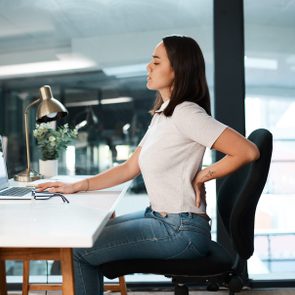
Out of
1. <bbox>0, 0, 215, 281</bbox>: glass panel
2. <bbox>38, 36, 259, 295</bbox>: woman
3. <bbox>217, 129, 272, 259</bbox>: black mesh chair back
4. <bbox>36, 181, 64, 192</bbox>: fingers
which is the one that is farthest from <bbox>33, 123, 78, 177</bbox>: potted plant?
<bbox>217, 129, 272, 259</bbox>: black mesh chair back

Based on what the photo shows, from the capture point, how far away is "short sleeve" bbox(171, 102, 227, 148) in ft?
4.83

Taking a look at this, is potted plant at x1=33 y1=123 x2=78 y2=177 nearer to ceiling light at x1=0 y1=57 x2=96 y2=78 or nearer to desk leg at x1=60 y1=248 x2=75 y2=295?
ceiling light at x1=0 y1=57 x2=96 y2=78

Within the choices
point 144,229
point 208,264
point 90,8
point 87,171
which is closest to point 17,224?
point 144,229

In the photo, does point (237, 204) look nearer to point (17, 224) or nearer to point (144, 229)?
point (144, 229)

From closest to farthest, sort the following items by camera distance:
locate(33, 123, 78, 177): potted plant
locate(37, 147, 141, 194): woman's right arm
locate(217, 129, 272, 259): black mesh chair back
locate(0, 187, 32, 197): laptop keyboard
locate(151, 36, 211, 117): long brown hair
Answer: locate(217, 129, 272, 259): black mesh chair back < locate(151, 36, 211, 117): long brown hair < locate(0, 187, 32, 197): laptop keyboard < locate(37, 147, 141, 194): woman's right arm < locate(33, 123, 78, 177): potted plant

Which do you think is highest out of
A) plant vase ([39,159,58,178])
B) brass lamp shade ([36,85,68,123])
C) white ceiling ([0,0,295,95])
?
white ceiling ([0,0,295,95])

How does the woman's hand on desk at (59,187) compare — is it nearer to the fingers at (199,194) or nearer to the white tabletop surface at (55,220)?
the white tabletop surface at (55,220)

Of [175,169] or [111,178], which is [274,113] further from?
[175,169]

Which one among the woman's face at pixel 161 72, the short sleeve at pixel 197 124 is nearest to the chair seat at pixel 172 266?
the short sleeve at pixel 197 124

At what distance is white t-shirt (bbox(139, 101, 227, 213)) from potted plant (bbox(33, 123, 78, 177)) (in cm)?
107

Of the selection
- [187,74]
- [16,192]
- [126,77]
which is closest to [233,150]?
[187,74]

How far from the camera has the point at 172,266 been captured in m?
1.47

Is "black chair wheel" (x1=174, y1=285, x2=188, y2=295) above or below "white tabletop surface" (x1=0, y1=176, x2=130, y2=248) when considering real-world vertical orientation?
below

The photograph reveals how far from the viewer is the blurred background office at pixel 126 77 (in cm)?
276
